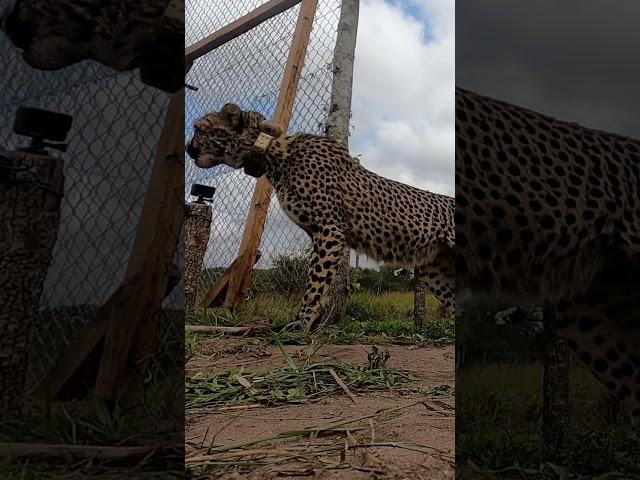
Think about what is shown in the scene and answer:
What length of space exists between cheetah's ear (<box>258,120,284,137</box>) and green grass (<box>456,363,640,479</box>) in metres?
1.70

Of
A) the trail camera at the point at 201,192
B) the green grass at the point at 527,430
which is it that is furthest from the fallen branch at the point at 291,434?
the trail camera at the point at 201,192

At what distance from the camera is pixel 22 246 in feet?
1.78

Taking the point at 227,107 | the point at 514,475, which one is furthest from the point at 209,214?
the point at 514,475

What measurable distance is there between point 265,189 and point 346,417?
38.6 inches

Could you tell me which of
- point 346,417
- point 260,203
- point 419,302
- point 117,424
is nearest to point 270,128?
point 260,203

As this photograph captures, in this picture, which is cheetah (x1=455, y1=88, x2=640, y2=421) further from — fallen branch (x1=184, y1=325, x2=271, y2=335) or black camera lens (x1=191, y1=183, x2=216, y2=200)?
black camera lens (x1=191, y1=183, x2=216, y2=200)

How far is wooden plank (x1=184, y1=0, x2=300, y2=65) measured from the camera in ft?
6.70

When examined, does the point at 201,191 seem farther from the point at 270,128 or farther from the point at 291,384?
the point at 291,384

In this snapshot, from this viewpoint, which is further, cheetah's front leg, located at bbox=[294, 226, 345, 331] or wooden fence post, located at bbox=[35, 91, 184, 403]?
A: cheetah's front leg, located at bbox=[294, 226, 345, 331]

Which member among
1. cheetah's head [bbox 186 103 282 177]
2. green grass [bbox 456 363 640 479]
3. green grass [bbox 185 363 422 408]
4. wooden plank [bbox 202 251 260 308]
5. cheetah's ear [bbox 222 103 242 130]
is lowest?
green grass [bbox 185 363 422 408]

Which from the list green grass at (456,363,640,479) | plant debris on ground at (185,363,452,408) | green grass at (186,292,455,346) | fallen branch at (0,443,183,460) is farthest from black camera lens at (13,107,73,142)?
green grass at (186,292,455,346)

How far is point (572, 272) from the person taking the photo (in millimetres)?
587

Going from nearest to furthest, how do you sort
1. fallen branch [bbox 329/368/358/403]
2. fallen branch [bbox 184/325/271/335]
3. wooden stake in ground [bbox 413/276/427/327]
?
fallen branch [bbox 329/368/358/403]
fallen branch [bbox 184/325/271/335]
wooden stake in ground [bbox 413/276/427/327]

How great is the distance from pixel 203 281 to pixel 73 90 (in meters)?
1.57
